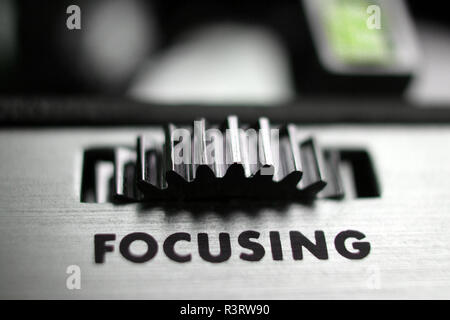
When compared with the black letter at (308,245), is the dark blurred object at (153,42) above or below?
above

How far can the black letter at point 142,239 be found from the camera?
1.16ft

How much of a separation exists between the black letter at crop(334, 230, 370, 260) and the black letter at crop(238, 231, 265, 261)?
57 millimetres

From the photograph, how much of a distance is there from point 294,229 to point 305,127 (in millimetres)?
133

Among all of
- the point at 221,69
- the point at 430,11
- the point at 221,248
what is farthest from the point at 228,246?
the point at 430,11

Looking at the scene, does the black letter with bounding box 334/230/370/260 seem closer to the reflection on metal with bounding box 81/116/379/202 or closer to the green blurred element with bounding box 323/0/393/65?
the reflection on metal with bounding box 81/116/379/202

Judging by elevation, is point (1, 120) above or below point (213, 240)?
above

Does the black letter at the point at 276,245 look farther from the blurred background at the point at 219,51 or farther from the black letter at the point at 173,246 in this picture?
the blurred background at the point at 219,51

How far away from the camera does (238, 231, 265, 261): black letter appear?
360mm

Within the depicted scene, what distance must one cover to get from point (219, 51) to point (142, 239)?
1.02 feet

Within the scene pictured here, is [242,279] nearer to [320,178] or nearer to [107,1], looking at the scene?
[320,178]

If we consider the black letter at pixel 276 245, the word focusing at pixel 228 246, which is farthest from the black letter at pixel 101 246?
the black letter at pixel 276 245

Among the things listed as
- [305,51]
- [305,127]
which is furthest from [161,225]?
[305,51]

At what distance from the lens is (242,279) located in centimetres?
35
